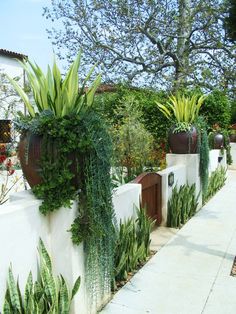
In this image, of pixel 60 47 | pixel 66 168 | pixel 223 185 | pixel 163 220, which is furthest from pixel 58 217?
pixel 60 47

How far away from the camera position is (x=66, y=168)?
312cm

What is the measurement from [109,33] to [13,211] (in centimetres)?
1635

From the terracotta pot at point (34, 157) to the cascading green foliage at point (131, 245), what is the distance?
4.45ft

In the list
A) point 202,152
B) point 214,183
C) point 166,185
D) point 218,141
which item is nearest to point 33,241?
point 166,185

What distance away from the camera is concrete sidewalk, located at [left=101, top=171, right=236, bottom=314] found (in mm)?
3646

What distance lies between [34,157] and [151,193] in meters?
3.29

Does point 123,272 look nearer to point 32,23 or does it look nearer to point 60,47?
point 32,23

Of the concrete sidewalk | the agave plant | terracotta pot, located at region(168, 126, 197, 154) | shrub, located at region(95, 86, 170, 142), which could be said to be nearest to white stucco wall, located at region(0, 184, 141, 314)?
the concrete sidewalk

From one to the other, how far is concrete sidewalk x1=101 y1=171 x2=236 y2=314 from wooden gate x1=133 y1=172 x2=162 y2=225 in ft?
1.70

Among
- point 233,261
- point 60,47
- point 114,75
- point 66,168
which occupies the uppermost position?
point 60,47

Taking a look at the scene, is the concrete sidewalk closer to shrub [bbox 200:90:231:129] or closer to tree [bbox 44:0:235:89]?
shrub [bbox 200:90:231:129]

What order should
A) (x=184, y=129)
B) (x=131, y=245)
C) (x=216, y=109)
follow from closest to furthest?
(x=131, y=245), (x=184, y=129), (x=216, y=109)

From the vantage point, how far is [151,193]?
20.1 feet

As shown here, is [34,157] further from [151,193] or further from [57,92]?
[151,193]
